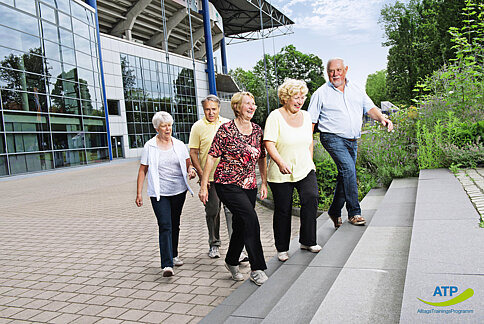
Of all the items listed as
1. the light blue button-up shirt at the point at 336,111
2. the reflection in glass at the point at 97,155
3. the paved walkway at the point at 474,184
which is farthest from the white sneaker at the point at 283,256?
the reflection in glass at the point at 97,155

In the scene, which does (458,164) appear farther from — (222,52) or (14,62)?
(222,52)

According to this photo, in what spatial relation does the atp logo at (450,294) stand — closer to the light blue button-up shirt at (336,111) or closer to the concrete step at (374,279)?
the concrete step at (374,279)

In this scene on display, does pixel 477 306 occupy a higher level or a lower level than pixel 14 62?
lower

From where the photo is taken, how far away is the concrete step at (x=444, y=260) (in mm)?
1870

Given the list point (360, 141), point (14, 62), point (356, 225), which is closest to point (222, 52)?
point (14, 62)

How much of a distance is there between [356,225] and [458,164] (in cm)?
217

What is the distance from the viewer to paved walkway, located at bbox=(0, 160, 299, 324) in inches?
139

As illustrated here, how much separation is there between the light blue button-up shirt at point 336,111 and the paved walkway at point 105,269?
1.69 m

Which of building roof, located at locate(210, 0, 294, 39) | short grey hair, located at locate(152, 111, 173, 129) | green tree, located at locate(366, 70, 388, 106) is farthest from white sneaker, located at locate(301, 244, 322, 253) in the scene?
green tree, located at locate(366, 70, 388, 106)

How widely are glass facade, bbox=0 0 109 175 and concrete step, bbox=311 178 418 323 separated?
19.9 metres

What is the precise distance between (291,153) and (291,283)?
1.19 meters

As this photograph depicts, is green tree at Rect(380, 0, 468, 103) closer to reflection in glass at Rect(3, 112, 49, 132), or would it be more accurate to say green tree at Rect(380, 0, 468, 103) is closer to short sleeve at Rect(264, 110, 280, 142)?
short sleeve at Rect(264, 110, 280, 142)

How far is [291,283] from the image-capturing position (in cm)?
336

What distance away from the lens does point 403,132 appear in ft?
23.5
